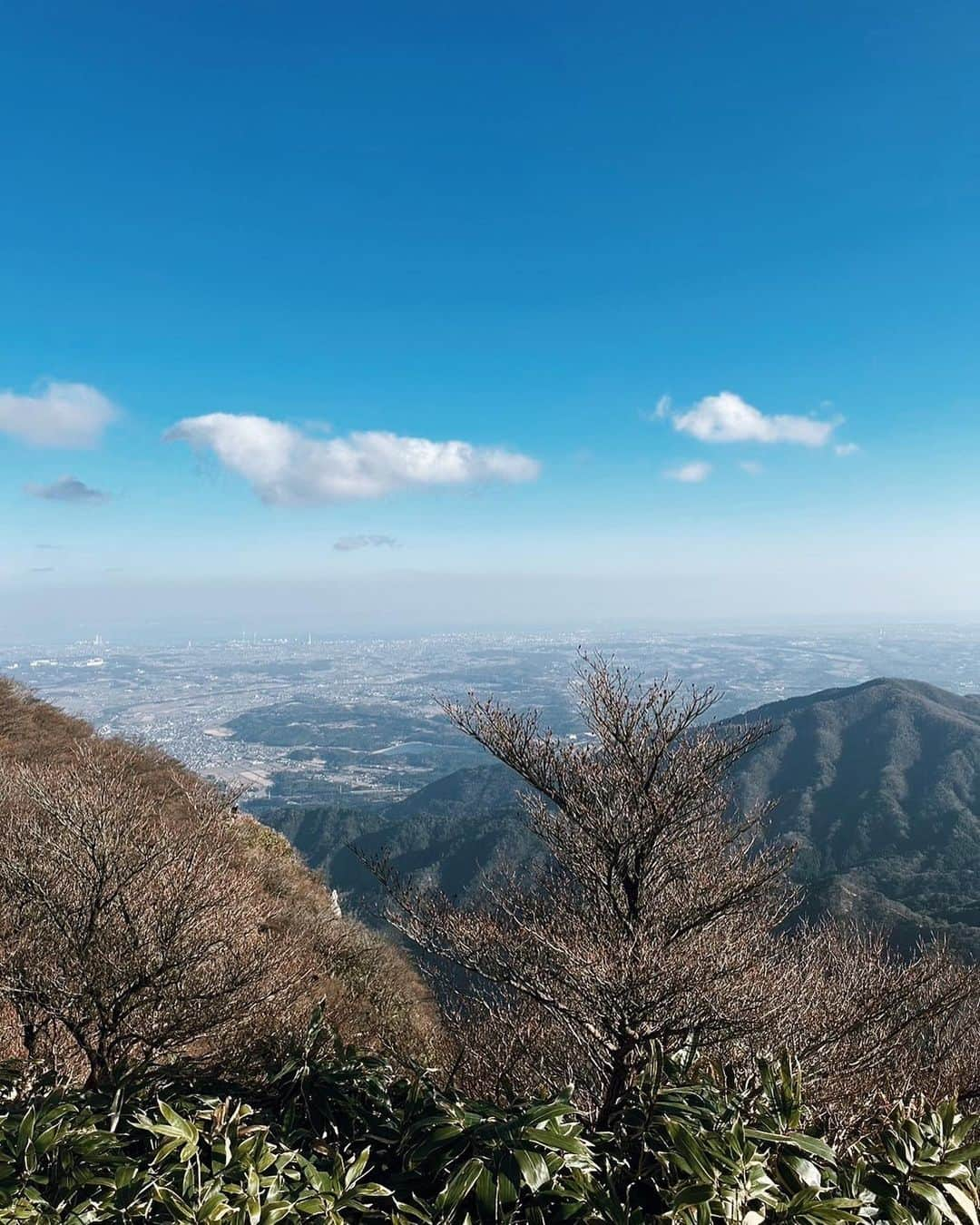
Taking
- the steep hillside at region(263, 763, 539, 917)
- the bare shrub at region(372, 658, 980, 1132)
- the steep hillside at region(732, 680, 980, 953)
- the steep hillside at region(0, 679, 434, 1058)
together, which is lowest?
the steep hillside at region(263, 763, 539, 917)

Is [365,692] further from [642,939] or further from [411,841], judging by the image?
[642,939]

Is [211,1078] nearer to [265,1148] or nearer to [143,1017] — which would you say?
[265,1148]

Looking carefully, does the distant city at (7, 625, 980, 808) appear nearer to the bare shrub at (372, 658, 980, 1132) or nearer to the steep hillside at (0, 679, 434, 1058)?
the steep hillside at (0, 679, 434, 1058)

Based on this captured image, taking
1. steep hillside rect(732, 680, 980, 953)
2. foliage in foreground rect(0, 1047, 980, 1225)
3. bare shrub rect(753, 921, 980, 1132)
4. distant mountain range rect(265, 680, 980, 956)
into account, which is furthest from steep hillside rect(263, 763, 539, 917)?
foliage in foreground rect(0, 1047, 980, 1225)

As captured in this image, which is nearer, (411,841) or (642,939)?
(642,939)

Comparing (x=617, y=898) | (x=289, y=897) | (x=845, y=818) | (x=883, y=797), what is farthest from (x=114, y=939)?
(x=883, y=797)

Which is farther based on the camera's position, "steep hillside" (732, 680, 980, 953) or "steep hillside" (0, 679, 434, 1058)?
"steep hillside" (732, 680, 980, 953)

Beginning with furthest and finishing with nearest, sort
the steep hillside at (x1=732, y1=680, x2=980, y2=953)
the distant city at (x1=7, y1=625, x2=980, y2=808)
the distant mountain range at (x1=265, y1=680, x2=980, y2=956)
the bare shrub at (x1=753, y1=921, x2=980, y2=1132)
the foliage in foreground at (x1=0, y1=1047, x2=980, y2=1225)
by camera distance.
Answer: the distant city at (x1=7, y1=625, x2=980, y2=808) → the distant mountain range at (x1=265, y1=680, x2=980, y2=956) → the steep hillside at (x1=732, y1=680, x2=980, y2=953) → the bare shrub at (x1=753, y1=921, x2=980, y2=1132) → the foliage in foreground at (x1=0, y1=1047, x2=980, y2=1225)
